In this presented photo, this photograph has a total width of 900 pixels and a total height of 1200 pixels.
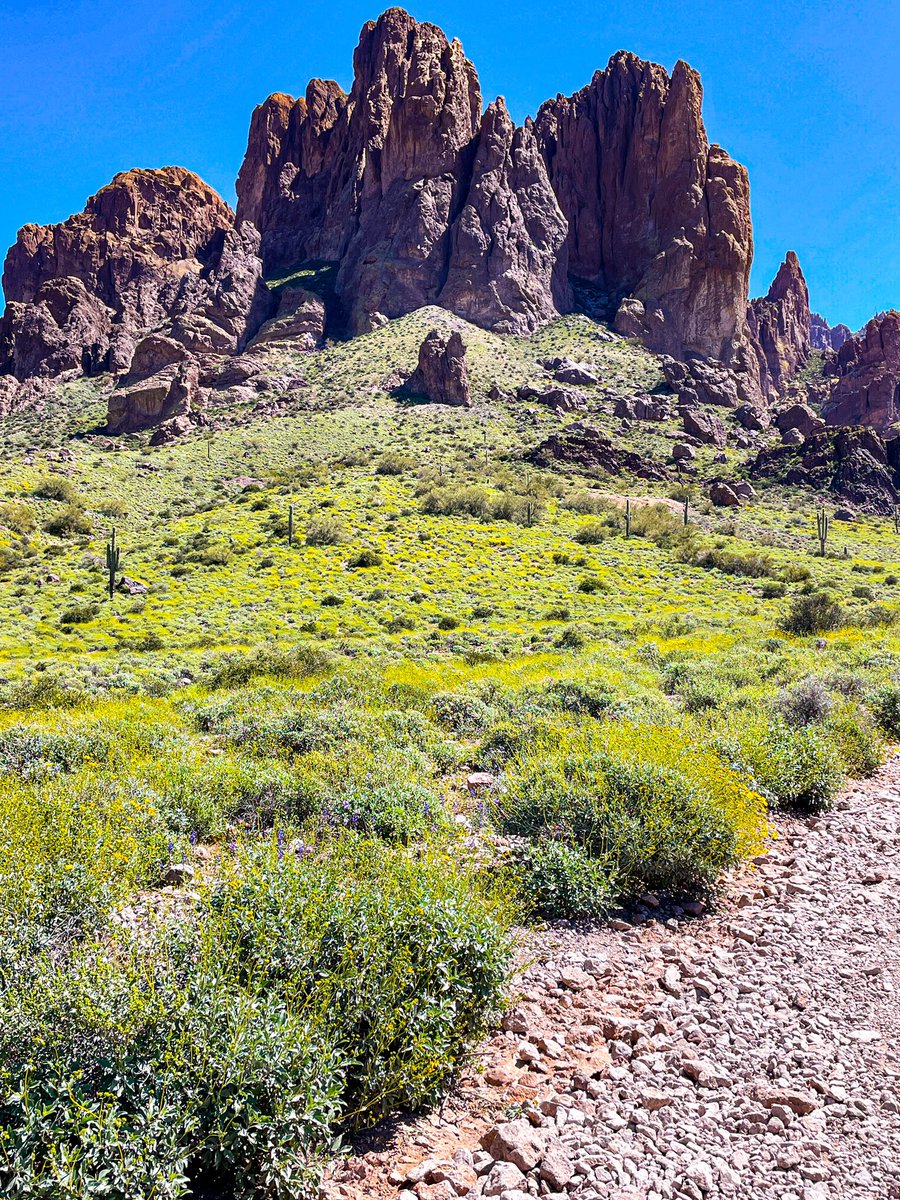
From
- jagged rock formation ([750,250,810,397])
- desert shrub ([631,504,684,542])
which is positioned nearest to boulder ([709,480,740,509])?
desert shrub ([631,504,684,542])

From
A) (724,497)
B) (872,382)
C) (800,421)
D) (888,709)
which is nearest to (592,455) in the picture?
(724,497)

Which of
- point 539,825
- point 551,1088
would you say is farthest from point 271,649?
point 551,1088

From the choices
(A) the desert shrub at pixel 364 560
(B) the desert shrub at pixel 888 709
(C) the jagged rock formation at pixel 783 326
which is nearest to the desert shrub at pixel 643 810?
(B) the desert shrub at pixel 888 709

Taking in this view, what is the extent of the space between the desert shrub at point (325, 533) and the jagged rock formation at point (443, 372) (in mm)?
37149

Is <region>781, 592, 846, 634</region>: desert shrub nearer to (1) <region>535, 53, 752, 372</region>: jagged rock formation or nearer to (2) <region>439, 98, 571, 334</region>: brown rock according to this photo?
(2) <region>439, 98, 571, 334</region>: brown rock

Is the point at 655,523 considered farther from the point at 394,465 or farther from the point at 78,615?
the point at 78,615

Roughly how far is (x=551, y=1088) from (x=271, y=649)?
1733 centimetres

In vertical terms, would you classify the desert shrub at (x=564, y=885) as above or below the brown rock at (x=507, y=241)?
below

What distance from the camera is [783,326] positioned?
138875mm

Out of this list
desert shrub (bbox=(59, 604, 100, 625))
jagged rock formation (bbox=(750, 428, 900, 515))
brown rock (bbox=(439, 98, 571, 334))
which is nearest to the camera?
desert shrub (bbox=(59, 604, 100, 625))

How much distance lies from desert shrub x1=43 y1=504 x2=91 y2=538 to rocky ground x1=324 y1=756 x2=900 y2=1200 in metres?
43.9

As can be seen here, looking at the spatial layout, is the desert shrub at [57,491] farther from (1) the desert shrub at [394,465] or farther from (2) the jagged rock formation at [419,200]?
(2) the jagged rock formation at [419,200]

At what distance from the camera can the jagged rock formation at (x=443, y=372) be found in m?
73.6

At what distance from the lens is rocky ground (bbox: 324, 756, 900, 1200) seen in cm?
264
